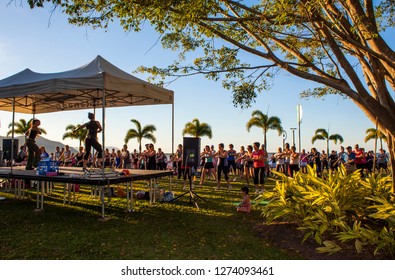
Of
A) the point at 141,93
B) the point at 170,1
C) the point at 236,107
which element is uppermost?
the point at 170,1

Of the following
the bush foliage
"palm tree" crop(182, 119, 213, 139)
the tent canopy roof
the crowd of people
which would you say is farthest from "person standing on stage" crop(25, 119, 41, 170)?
"palm tree" crop(182, 119, 213, 139)

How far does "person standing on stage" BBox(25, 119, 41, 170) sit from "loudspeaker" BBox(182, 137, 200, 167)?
4.87m

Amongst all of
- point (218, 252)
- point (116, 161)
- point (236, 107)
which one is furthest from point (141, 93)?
point (116, 161)

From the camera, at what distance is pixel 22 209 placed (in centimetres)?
738

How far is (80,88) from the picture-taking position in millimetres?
6762

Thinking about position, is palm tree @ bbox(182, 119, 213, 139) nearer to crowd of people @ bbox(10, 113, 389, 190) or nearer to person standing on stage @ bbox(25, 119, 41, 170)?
crowd of people @ bbox(10, 113, 389, 190)

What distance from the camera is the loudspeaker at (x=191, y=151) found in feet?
27.4

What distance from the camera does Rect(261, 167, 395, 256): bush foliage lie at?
4.48 m

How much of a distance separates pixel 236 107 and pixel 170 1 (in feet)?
9.55

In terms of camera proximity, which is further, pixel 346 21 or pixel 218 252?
pixel 346 21

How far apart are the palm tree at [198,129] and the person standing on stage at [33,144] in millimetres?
24963

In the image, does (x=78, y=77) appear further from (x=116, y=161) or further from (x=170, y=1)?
(x=116, y=161)

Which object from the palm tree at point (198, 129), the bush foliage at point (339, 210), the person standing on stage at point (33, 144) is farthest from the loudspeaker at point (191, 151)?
the palm tree at point (198, 129)

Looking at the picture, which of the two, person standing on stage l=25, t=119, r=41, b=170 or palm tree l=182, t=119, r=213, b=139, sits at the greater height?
palm tree l=182, t=119, r=213, b=139
